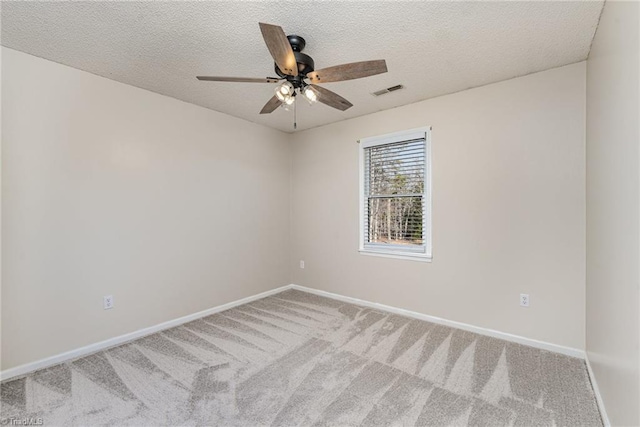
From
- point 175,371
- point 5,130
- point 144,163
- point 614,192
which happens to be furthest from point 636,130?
point 5,130

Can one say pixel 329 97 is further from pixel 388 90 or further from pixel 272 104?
pixel 388 90

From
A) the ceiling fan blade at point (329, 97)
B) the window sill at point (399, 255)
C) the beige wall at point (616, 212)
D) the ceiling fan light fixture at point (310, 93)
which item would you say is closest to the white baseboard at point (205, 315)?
the beige wall at point (616, 212)

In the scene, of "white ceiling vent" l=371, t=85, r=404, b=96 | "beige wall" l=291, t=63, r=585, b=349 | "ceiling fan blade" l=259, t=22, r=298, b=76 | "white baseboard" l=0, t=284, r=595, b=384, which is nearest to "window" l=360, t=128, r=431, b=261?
"beige wall" l=291, t=63, r=585, b=349

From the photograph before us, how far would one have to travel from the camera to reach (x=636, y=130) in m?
1.19

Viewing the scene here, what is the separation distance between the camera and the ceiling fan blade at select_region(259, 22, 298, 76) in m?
1.47

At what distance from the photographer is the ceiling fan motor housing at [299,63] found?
1.90m

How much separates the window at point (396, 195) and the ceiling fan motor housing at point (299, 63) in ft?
5.76

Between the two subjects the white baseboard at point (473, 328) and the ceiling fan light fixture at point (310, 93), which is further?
the white baseboard at point (473, 328)

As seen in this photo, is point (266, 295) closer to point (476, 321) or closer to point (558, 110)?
point (476, 321)

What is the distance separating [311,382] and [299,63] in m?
2.29

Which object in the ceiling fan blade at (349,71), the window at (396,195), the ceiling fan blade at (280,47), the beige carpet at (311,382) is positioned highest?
the ceiling fan blade at (280,47)

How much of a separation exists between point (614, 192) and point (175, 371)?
10.4 feet

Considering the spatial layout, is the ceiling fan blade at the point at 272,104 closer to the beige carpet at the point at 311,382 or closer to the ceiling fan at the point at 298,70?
the ceiling fan at the point at 298,70

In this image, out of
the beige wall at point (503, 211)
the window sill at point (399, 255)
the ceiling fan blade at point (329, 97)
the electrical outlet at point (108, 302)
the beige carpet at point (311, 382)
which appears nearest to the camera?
the beige carpet at point (311, 382)
